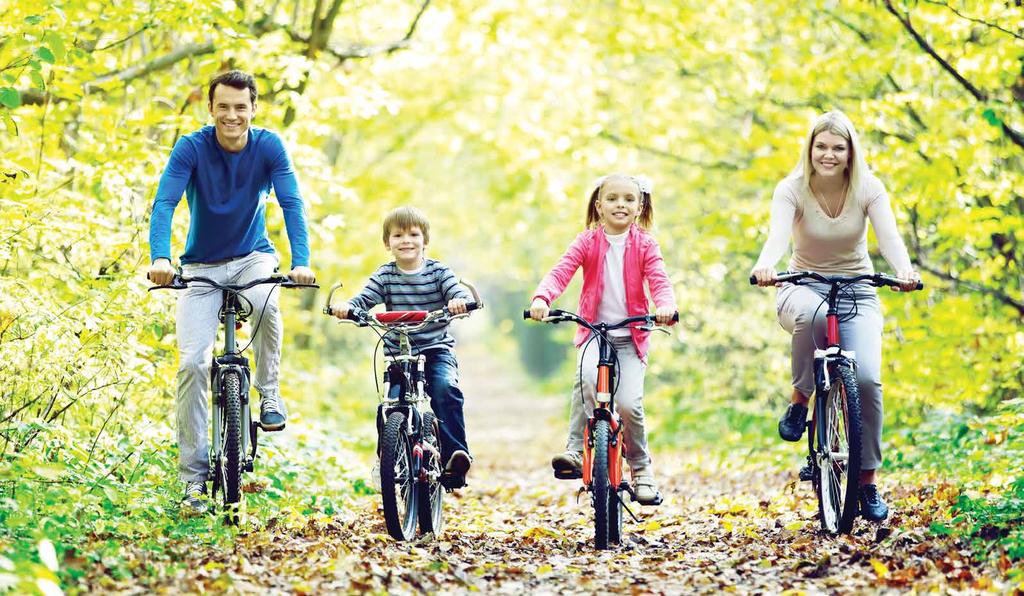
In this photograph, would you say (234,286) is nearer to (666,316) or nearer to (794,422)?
(666,316)

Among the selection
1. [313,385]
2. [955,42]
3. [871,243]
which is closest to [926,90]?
[955,42]

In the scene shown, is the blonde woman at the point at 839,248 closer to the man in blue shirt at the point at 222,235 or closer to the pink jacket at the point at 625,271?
the pink jacket at the point at 625,271

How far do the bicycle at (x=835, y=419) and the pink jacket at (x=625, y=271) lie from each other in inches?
26.0

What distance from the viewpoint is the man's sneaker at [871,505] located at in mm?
6148

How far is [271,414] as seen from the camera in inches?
236

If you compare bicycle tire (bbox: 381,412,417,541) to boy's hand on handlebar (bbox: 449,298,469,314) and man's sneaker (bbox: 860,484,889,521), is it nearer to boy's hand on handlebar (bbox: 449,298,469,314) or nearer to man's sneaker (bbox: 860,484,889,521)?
boy's hand on handlebar (bbox: 449,298,469,314)

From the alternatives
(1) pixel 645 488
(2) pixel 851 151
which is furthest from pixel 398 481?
(2) pixel 851 151

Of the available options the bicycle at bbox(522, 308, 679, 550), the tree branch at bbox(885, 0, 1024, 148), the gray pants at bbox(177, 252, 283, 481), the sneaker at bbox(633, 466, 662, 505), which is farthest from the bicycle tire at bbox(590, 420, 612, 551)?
the tree branch at bbox(885, 0, 1024, 148)

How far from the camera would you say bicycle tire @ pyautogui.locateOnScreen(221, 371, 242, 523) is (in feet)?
19.1

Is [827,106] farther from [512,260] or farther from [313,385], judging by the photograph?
[512,260]

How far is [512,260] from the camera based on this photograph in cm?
2798

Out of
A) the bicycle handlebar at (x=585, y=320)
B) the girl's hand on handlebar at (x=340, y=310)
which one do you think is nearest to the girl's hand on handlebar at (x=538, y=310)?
the bicycle handlebar at (x=585, y=320)

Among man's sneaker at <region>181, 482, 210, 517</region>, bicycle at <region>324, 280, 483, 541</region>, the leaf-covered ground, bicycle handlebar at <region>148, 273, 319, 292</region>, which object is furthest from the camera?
bicycle at <region>324, 280, 483, 541</region>

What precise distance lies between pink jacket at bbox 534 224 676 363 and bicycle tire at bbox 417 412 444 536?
98 centimetres
